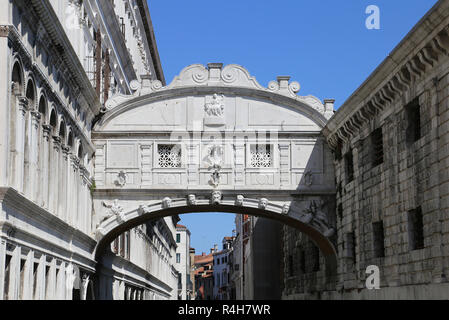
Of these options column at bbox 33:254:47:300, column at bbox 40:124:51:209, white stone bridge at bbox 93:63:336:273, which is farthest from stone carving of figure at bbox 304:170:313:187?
column at bbox 33:254:47:300

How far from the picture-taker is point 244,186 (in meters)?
26.6

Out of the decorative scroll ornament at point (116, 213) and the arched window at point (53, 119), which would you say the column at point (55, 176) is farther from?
the decorative scroll ornament at point (116, 213)

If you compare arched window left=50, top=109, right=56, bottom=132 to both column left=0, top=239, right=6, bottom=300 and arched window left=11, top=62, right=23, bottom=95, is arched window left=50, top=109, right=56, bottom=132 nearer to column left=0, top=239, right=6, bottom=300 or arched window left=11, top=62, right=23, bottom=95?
arched window left=11, top=62, right=23, bottom=95

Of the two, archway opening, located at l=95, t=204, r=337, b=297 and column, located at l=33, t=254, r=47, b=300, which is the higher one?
archway opening, located at l=95, t=204, r=337, b=297

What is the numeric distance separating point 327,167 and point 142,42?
2330 centimetres

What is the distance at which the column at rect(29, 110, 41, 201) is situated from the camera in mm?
18000

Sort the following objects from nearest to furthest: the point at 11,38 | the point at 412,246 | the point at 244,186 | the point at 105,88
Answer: the point at 11,38
the point at 412,246
the point at 244,186
the point at 105,88

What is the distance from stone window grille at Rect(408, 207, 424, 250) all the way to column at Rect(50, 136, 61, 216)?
8.53 meters

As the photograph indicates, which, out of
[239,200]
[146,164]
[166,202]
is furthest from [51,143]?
[239,200]

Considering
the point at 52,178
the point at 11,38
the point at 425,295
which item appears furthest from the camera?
the point at 52,178

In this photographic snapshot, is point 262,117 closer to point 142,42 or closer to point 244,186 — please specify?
point 244,186

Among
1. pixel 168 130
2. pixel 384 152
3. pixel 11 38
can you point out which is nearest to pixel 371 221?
pixel 384 152

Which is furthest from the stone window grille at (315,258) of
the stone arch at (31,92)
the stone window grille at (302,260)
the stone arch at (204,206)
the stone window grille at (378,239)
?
the stone arch at (31,92)

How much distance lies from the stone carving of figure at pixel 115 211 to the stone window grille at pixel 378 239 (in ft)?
26.9
